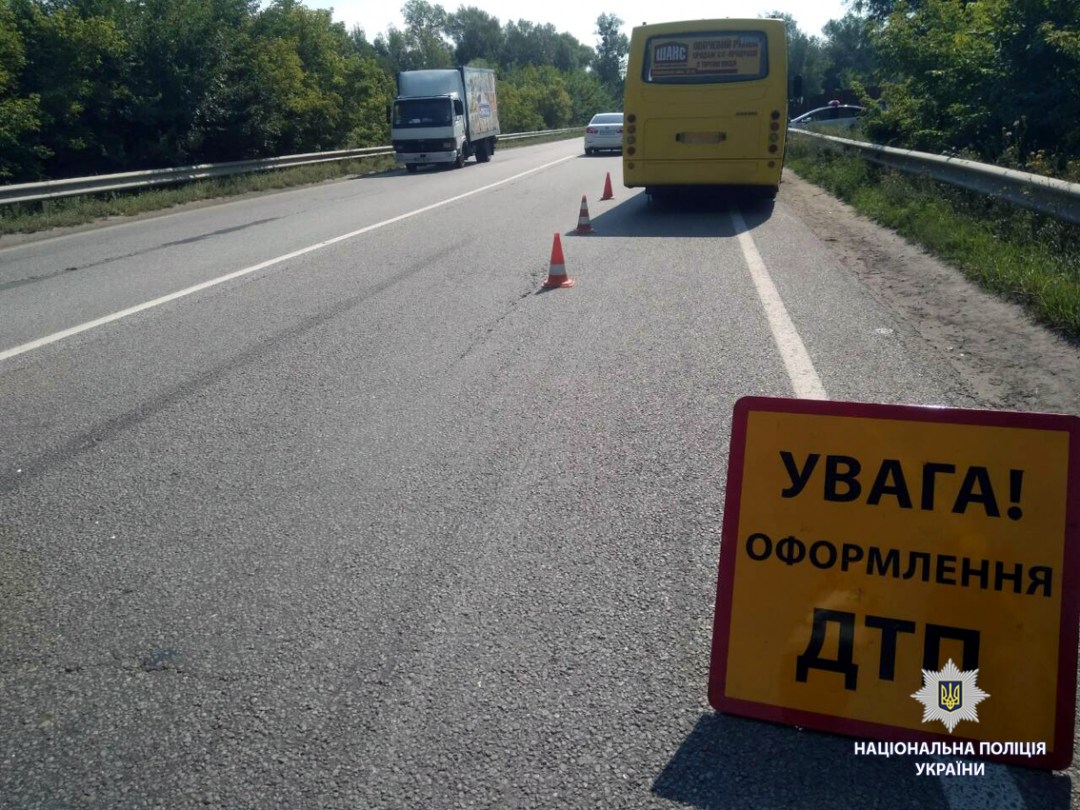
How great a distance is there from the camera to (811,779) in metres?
2.69

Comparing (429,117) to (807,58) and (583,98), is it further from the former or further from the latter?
(807,58)

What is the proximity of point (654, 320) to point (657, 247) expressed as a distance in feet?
14.4

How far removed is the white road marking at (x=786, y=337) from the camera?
5945 millimetres

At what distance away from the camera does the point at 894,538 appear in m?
2.82

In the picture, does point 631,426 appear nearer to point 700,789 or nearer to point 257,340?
point 700,789

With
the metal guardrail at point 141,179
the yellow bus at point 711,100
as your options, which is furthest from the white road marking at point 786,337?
the metal guardrail at point 141,179

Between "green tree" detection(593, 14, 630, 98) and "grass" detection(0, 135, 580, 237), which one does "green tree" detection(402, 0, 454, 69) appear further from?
"grass" detection(0, 135, 580, 237)

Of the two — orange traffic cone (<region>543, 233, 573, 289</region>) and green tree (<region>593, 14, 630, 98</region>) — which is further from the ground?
green tree (<region>593, 14, 630, 98</region>)

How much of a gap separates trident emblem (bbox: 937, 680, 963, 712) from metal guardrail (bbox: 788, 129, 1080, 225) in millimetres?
6851

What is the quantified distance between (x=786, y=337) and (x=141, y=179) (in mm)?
18246

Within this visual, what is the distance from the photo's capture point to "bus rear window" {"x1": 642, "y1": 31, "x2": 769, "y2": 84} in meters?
14.5

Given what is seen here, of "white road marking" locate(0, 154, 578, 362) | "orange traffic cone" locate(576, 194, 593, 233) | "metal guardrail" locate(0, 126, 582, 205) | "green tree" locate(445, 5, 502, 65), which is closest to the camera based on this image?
"white road marking" locate(0, 154, 578, 362)

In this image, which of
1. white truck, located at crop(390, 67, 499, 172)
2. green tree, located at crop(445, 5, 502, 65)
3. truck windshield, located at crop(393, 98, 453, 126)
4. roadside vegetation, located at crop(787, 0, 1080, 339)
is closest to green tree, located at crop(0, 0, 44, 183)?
white truck, located at crop(390, 67, 499, 172)

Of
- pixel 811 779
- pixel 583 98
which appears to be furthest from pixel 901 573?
pixel 583 98
